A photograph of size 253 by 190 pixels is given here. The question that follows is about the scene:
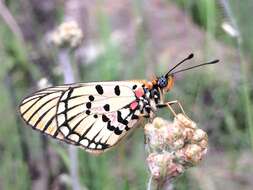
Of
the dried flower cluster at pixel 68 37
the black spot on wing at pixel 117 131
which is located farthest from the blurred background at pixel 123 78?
the black spot on wing at pixel 117 131

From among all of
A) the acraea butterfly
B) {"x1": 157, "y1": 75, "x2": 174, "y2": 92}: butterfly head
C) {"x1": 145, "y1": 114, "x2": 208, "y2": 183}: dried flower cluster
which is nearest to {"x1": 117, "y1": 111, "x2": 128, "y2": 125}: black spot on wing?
the acraea butterfly

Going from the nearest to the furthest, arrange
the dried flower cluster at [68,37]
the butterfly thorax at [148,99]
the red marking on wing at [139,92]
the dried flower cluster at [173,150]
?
the dried flower cluster at [173,150], the butterfly thorax at [148,99], the red marking on wing at [139,92], the dried flower cluster at [68,37]

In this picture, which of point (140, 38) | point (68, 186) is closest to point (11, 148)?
point (68, 186)

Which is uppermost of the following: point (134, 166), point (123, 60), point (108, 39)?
point (108, 39)

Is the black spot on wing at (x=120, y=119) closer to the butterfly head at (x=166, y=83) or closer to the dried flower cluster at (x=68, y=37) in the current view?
the butterfly head at (x=166, y=83)

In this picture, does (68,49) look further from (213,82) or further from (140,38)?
(213,82)
